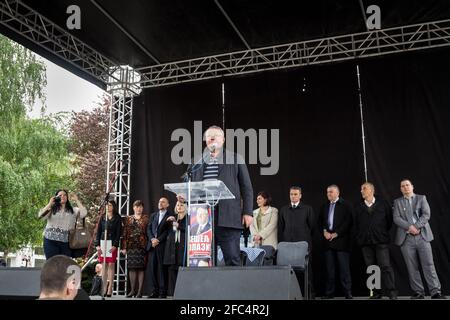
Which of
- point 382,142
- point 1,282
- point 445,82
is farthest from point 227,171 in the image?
point 445,82

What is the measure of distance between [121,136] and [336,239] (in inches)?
161

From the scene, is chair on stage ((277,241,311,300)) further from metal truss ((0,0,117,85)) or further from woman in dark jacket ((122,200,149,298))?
metal truss ((0,0,117,85))

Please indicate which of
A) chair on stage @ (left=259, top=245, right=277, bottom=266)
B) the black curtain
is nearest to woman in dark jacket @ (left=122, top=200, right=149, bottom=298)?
chair on stage @ (left=259, top=245, right=277, bottom=266)

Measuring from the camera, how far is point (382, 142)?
23.7 ft

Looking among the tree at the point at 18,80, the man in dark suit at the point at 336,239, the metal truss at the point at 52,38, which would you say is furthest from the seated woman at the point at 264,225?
the tree at the point at 18,80

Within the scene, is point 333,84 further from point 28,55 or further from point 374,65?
point 28,55

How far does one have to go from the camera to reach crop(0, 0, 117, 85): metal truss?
20.5 ft

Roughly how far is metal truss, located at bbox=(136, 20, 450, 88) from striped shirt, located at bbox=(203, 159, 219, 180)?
3932 millimetres

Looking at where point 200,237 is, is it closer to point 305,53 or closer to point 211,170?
point 211,170

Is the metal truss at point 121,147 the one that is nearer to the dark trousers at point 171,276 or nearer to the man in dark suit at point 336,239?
Answer: the dark trousers at point 171,276

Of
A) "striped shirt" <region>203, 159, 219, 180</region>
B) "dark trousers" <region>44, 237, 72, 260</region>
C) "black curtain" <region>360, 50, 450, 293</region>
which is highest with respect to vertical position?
"black curtain" <region>360, 50, 450, 293</region>

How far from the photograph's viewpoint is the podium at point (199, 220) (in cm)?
374

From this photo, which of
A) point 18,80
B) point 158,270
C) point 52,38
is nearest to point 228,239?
point 158,270
